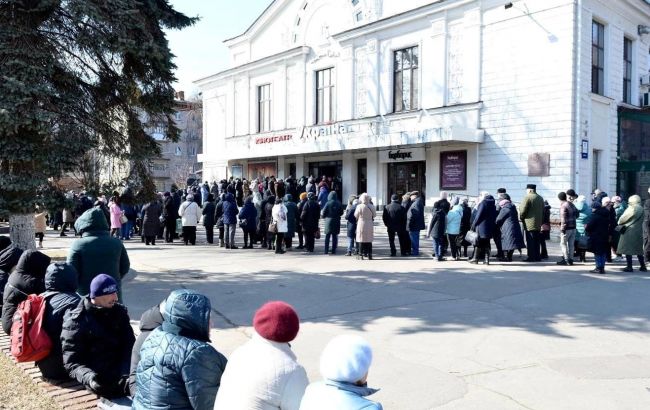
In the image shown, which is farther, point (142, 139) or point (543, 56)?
point (543, 56)

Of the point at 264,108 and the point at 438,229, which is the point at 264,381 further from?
the point at 264,108

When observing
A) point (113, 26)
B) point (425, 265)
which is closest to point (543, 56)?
point (425, 265)

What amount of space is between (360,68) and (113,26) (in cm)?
1787

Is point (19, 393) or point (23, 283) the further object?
point (23, 283)

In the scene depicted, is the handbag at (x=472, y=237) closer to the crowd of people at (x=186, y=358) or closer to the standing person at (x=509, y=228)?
the standing person at (x=509, y=228)

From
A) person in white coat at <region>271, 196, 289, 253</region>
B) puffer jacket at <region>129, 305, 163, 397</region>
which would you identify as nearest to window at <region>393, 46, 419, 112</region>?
person in white coat at <region>271, 196, 289, 253</region>

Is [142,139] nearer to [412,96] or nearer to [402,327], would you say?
[402,327]

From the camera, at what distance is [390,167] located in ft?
83.6

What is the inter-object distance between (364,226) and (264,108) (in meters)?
19.7

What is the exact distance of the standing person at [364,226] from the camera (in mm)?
14117

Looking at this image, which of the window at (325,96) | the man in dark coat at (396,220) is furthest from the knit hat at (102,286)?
the window at (325,96)

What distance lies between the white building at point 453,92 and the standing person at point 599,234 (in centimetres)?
795

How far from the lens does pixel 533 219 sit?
43.8 ft

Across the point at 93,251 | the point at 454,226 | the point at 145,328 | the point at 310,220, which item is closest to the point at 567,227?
the point at 454,226
